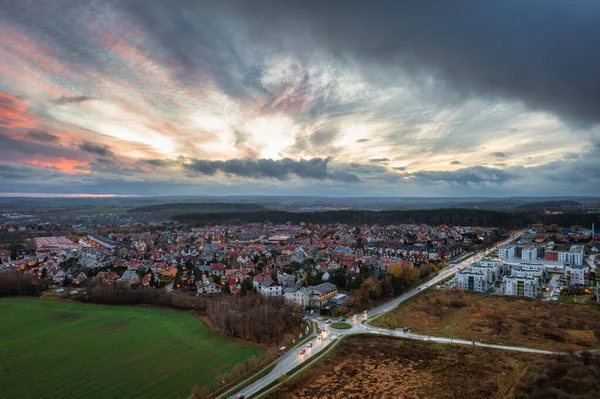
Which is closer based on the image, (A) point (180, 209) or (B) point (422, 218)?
(B) point (422, 218)

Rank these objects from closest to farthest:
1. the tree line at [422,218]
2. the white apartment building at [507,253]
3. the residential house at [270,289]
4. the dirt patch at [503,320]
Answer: the dirt patch at [503,320]
the residential house at [270,289]
the white apartment building at [507,253]
the tree line at [422,218]

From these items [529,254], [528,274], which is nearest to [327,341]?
[528,274]

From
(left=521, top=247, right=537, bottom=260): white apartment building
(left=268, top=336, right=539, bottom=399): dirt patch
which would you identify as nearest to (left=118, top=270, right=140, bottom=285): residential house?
(left=268, top=336, right=539, bottom=399): dirt patch

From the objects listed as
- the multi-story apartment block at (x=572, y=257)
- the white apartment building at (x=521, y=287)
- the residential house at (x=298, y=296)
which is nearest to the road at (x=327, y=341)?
the residential house at (x=298, y=296)

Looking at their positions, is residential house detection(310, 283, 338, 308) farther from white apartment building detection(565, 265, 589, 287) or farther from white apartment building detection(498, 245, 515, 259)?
white apartment building detection(498, 245, 515, 259)

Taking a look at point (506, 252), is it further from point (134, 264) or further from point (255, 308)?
point (134, 264)

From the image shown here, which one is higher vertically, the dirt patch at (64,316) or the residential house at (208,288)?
the residential house at (208,288)

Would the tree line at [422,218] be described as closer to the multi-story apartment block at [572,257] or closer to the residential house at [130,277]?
the multi-story apartment block at [572,257]

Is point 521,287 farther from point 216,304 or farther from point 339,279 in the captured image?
point 216,304
